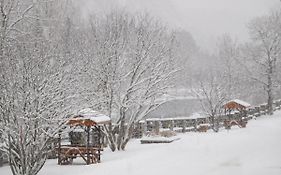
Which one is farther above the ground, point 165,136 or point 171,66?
point 171,66

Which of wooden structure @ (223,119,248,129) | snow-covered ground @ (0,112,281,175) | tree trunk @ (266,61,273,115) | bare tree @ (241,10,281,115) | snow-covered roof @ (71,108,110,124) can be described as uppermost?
bare tree @ (241,10,281,115)

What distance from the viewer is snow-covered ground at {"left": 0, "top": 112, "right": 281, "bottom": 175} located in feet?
44.0

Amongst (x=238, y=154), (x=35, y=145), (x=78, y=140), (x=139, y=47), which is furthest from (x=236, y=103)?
(x=35, y=145)

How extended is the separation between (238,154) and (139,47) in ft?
36.0

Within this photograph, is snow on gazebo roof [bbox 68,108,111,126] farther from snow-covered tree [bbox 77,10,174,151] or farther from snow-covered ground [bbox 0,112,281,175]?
snow-covered tree [bbox 77,10,174,151]

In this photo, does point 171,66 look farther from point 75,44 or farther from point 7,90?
point 7,90

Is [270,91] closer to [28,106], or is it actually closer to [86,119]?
[86,119]

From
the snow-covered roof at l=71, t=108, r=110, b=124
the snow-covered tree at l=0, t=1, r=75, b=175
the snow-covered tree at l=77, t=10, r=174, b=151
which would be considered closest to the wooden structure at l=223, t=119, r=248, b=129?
the snow-covered tree at l=77, t=10, r=174, b=151

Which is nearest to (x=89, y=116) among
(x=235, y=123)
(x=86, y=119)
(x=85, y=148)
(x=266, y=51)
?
(x=86, y=119)

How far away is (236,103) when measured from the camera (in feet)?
101

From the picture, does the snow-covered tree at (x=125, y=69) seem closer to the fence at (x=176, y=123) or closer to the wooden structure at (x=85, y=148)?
the wooden structure at (x=85, y=148)

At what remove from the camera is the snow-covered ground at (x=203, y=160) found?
44.0 ft

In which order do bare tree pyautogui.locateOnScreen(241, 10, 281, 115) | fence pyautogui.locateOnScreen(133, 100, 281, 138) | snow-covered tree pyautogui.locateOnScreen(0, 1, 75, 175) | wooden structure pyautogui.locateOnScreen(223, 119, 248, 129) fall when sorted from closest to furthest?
snow-covered tree pyautogui.locateOnScreen(0, 1, 75, 175)
wooden structure pyautogui.locateOnScreen(223, 119, 248, 129)
fence pyautogui.locateOnScreen(133, 100, 281, 138)
bare tree pyautogui.locateOnScreen(241, 10, 281, 115)

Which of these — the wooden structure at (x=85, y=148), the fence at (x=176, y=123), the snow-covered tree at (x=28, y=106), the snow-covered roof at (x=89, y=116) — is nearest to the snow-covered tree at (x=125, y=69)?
the snow-covered roof at (x=89, y=116)
